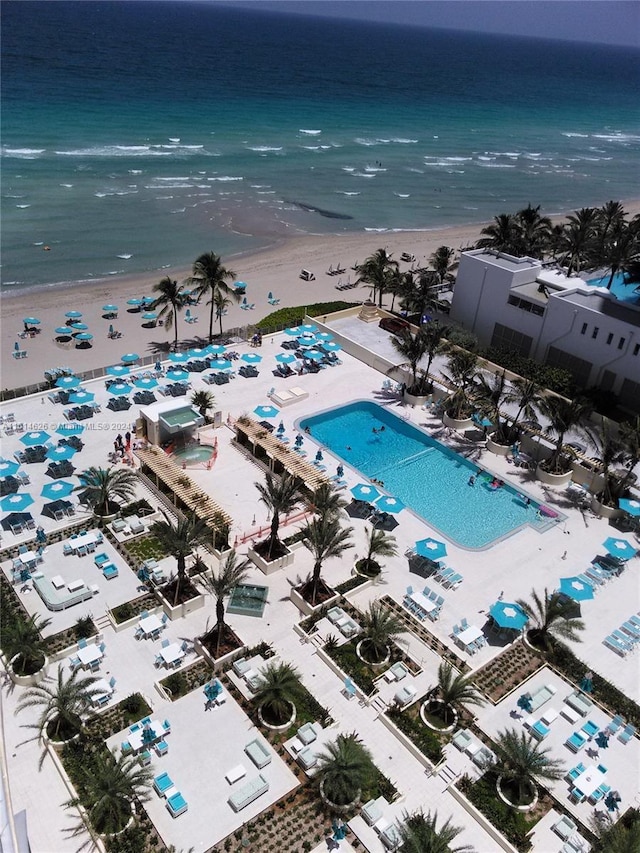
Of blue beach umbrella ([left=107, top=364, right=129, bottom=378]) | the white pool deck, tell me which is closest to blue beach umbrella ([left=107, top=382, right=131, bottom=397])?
the white pool deck

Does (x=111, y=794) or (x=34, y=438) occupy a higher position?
(x=34, y=438)

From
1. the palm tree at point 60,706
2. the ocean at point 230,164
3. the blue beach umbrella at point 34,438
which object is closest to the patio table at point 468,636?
the palm tree at point 60,706

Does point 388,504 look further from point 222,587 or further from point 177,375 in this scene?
point 177,375

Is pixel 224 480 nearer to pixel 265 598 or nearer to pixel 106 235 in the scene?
pixel 265 598

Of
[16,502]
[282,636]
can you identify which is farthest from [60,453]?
[282,636]

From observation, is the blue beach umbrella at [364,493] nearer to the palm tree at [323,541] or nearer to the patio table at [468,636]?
the palm tree at [323,541]

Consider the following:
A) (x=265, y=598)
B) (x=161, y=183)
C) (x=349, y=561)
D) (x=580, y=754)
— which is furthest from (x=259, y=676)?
(x=161, y=183)
